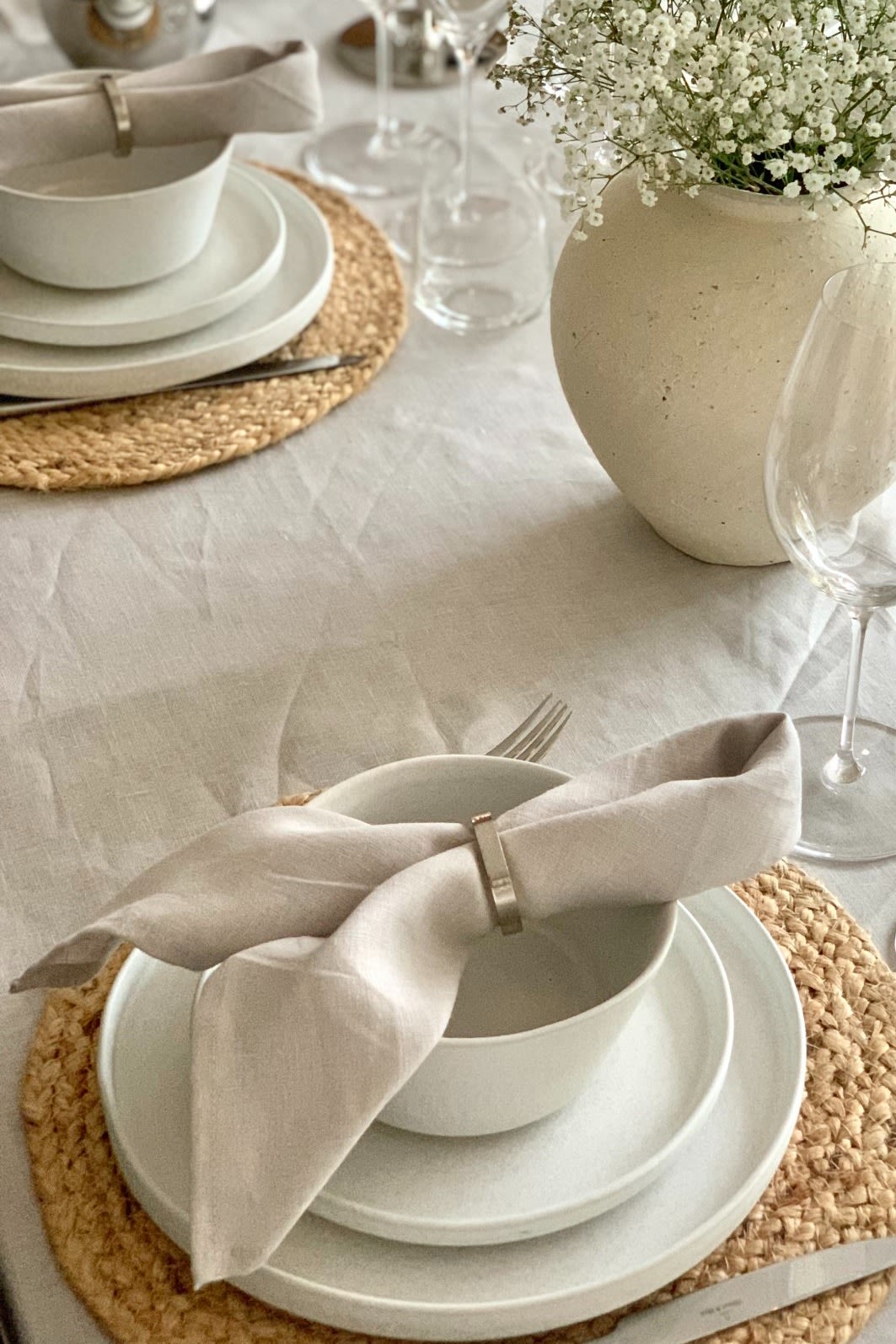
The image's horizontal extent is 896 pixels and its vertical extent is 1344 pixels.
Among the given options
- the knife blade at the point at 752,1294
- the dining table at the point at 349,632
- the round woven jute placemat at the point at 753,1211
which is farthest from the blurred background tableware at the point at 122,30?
the knife blade at the point at 752,1294

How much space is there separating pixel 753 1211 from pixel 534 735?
0.84ft

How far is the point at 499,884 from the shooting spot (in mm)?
479

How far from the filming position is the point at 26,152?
93 centimetres

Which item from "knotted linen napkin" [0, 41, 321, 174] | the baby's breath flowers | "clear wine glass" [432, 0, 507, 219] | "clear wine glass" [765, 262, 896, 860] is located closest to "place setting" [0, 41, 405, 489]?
"knotted linen napkin" [0, 41, 321, 174]

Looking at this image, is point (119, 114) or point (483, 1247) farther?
point (119, 114)

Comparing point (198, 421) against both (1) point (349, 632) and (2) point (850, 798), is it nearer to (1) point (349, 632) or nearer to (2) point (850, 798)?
(1) point (349, 632)

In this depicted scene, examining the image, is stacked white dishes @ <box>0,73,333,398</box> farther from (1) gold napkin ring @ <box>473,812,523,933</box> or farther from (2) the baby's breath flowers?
(1) gold napkin ring @ <box>473,812,523,933</box>

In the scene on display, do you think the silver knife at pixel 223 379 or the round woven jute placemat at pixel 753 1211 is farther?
the silver knife at pixel 223 379

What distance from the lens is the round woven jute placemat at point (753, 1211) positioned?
0.47 meters

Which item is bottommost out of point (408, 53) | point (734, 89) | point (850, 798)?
point (850, 798)

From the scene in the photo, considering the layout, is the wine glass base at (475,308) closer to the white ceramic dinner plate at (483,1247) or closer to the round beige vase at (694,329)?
the round beige vase at (694,329)

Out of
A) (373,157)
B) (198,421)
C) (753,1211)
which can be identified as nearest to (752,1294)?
(753,1211)

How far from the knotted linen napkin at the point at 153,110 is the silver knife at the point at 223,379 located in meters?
0.15

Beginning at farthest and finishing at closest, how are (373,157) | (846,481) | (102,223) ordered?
(373,157), (102,223), (846,481)
